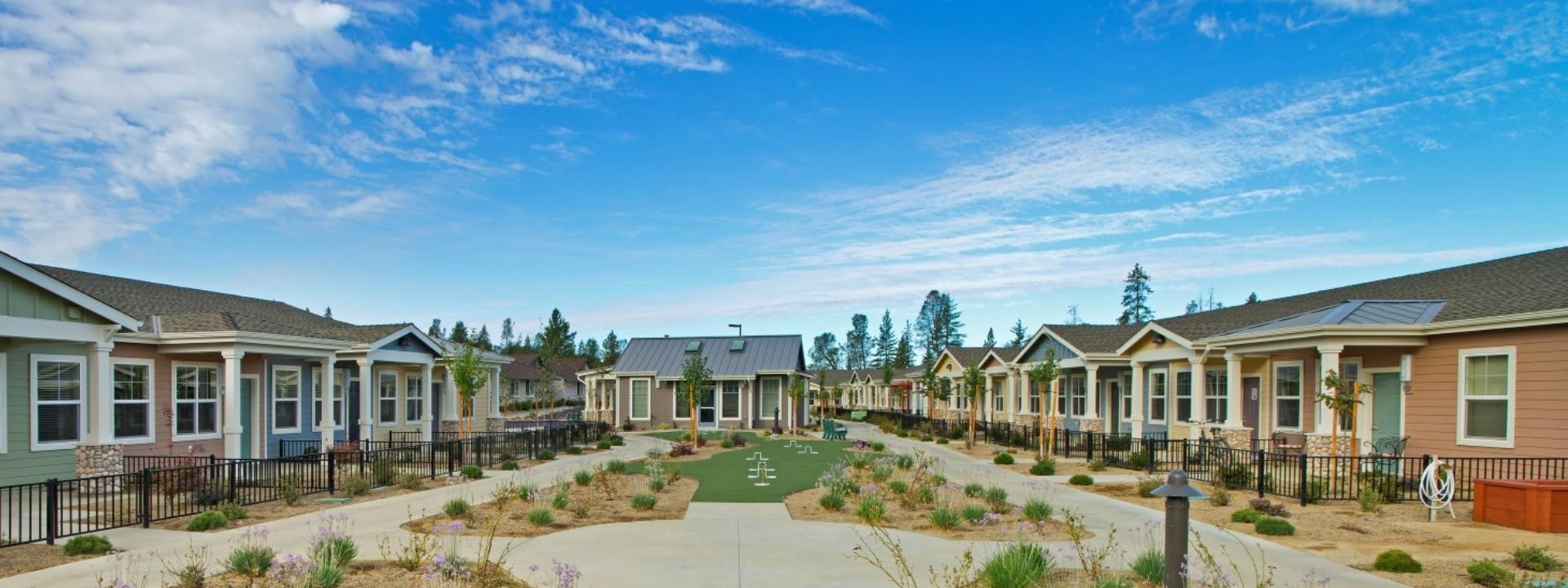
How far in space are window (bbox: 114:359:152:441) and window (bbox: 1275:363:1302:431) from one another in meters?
24.1

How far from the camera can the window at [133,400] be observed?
1778cm

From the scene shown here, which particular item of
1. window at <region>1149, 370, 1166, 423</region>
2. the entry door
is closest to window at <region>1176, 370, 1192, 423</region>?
window at <region>1149, 370, 1166, 423</region>

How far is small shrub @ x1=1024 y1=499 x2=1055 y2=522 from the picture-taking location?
1239 cm

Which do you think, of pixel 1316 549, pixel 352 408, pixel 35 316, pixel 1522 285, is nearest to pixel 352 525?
pixel 35 316

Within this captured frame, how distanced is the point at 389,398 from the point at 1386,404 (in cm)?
2482

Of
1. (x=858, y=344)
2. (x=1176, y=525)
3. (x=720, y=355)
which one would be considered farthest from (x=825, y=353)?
(x=1176, y=525)

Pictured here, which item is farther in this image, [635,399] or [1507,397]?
[635,399]

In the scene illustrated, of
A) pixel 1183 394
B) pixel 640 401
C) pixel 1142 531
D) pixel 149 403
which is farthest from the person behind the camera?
pixel 640 401

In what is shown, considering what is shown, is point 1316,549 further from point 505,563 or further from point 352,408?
point 352,408

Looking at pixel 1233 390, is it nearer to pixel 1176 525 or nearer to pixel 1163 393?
pixel 1163 393

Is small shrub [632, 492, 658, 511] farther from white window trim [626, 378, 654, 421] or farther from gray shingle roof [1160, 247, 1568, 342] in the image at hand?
white window trim [626, 378, 654, 421]

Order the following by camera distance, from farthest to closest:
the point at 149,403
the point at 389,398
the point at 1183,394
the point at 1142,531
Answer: the point at 389,398 < the point at 1183,394 < the point at 149,403 < the point at 1142,531

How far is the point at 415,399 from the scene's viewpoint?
Result: 28.8m

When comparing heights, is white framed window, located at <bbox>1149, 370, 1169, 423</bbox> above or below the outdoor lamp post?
below
